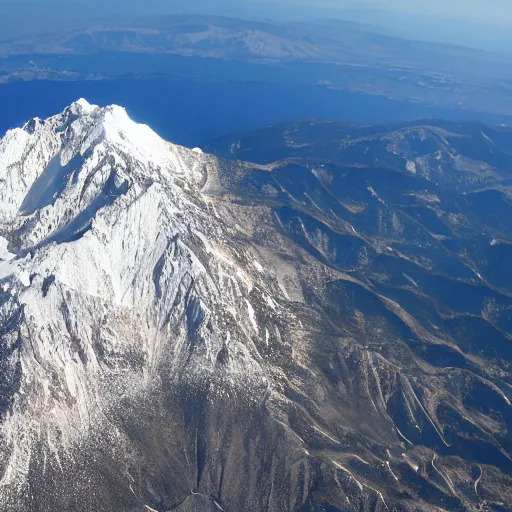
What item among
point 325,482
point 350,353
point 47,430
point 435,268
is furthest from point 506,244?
point 47,430

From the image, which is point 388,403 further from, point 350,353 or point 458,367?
point 458,367

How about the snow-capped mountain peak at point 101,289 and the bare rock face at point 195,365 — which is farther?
the snow-capped mountain peak at point 101,289

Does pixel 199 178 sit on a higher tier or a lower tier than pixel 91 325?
higher

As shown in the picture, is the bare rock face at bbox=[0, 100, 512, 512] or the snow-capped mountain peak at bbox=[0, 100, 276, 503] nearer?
the bare rock face at bbox=[0, 100, 512, 512]

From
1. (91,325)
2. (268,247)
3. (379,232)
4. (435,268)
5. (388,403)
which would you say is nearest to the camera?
(91,325)

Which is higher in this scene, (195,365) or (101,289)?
(101,289)

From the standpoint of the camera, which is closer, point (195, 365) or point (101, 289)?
point (195, 365)

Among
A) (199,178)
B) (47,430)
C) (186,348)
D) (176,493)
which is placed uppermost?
(199,178)

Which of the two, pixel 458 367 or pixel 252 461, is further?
pixel 458 367
